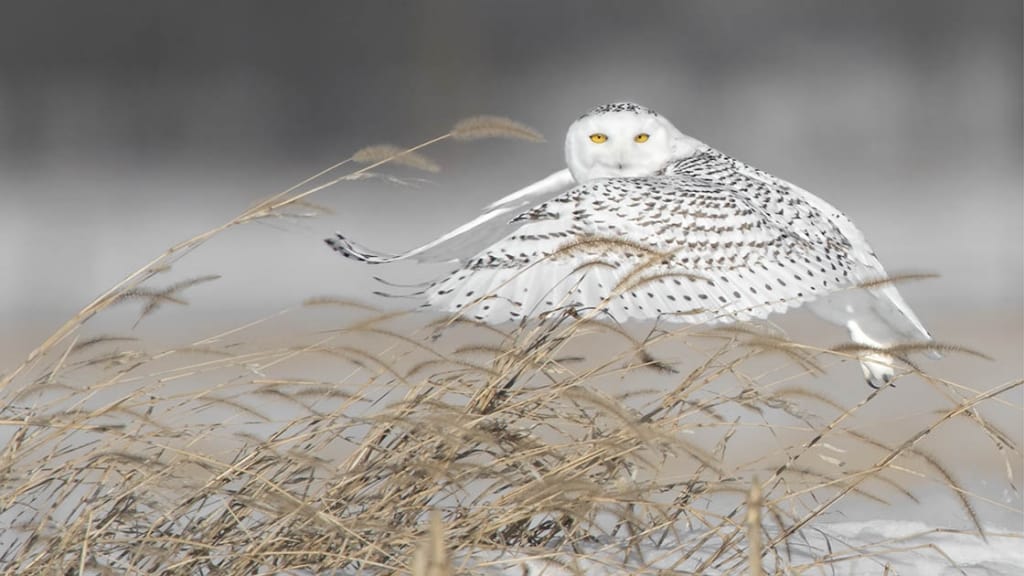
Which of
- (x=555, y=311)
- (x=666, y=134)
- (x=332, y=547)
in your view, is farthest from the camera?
(x=666, y=134)

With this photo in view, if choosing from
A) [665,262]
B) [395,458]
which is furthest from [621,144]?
[395,458]

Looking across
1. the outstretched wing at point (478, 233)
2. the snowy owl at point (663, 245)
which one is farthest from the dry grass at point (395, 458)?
the outstretched wing at point (478, 233)

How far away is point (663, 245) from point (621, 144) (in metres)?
0.23

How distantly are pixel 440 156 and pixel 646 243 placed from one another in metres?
3.41

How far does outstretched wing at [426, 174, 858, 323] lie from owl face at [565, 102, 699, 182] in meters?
0.09

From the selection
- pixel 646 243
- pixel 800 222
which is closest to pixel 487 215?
pixel 646 243

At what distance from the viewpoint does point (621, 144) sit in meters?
1.62

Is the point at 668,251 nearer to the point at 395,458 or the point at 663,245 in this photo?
the point at 663,245

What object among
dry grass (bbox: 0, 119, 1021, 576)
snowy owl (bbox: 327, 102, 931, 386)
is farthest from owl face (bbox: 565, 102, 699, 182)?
dry grass (bbox: 0, 119, 1021, 576)

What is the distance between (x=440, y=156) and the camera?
15.6 ft

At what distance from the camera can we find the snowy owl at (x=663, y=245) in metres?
1.31

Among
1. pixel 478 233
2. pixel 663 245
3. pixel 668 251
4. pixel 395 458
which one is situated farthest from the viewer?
pixel 478 233

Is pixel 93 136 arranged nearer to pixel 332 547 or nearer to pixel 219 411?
pixel 219 411

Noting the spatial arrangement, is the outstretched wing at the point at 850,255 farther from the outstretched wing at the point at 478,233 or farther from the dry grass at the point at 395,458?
the dry grass at the point at 395,458
